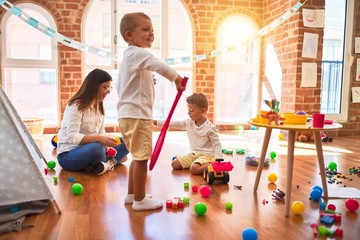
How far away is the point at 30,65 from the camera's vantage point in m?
4.24

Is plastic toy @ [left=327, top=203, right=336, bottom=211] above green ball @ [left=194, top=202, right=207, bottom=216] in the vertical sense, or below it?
below

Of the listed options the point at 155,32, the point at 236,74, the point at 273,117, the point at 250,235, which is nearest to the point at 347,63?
the point at 236,74

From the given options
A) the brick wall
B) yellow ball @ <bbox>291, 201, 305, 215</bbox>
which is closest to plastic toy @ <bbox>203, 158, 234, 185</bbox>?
yellow ball @ <bbox>291, 201, 305, 215</bbox>

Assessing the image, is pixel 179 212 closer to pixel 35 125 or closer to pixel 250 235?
pixel 250 235

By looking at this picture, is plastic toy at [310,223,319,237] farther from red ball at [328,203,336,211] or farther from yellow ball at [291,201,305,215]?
red ball at [328,203,336,211]

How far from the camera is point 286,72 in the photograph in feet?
14.0

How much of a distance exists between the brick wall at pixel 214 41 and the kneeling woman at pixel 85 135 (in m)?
2.07

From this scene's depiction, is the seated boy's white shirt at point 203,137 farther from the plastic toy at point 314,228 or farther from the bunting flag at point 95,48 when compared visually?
the bunting flag at point 95,48

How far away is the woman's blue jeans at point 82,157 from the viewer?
2.26 m

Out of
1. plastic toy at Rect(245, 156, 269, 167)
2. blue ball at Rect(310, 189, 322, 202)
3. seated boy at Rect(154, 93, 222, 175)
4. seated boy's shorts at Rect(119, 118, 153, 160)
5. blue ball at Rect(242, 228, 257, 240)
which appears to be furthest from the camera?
plastic toy at Rect(245, 156, 269, 167)

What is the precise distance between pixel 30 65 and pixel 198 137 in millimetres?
2783

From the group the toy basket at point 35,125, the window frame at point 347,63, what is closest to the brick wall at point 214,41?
the window frame at point 347,63

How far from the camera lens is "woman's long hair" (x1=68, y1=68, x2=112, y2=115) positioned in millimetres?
2305

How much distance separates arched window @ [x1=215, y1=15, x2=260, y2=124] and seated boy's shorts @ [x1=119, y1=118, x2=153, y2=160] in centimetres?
326
